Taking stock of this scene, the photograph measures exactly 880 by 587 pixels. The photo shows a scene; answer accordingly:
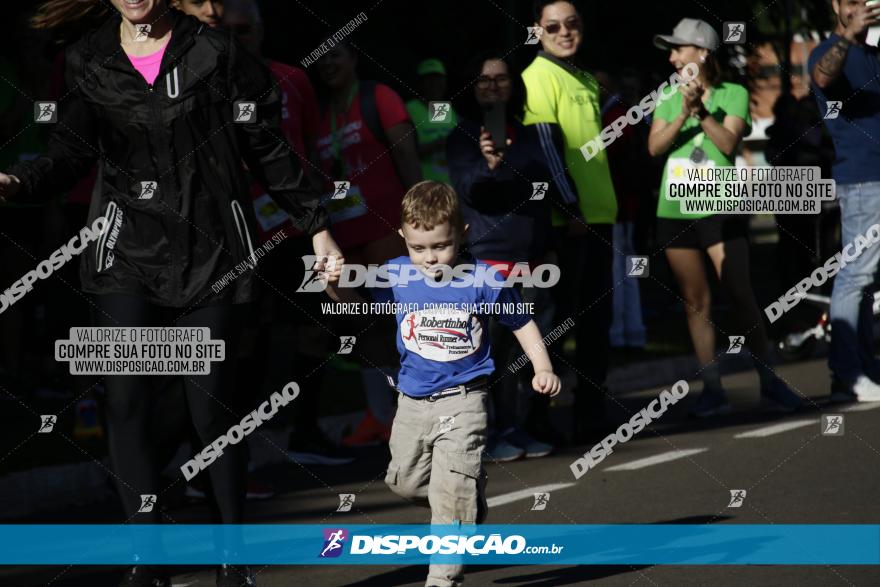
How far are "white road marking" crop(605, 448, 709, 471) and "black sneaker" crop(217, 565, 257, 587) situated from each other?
2.98 metres

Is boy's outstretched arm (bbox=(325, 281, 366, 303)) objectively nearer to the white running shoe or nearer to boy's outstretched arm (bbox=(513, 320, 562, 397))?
boy's outstretched arm (bbox=(513, 320, 562, 397))

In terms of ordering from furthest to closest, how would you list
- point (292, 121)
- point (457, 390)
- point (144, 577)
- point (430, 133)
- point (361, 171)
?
1. point (430, 133)
2. point (361, 171)
3. point (292, 121)
4. point (457, 390)
5. point (144, 577)

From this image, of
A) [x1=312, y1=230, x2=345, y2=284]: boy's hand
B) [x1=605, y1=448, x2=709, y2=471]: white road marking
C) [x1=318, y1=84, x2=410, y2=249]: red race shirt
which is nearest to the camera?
[x1=312, y1=230, x2=345, y2=284]: boy's hand

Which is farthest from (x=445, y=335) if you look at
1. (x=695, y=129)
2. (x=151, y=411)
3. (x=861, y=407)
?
(x=861, y=407)

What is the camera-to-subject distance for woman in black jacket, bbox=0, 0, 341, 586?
5570mm

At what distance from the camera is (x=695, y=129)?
31.1 feet

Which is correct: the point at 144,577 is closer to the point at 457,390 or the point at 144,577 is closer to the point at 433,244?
the point at 457,390

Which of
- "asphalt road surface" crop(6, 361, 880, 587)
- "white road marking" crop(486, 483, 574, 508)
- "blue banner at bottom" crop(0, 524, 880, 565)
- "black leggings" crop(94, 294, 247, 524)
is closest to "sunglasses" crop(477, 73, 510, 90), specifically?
"asphalt road surface" crop(6, 361, 880, 587)

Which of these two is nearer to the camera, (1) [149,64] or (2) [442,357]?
(1) [149,64]

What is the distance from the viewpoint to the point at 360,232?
862cm

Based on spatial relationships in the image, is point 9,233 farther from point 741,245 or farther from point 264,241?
point 741,245

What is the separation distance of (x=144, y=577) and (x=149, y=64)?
1.71 m

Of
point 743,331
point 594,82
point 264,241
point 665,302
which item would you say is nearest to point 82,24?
point 264,241

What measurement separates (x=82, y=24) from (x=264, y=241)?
2.36m
